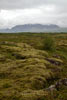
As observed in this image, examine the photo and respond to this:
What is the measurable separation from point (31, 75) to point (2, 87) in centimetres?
676

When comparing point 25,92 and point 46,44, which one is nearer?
point 25,92

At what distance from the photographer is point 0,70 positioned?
29734 mm

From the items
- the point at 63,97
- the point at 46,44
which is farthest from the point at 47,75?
the point at 46,44

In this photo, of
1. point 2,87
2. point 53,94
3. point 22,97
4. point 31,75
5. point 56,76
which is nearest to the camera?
point 22,97

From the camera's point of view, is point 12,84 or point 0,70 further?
point 0,70

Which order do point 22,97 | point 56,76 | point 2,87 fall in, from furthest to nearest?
point 56,76
point 2,87
point 22,97

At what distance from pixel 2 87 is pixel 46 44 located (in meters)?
49.8

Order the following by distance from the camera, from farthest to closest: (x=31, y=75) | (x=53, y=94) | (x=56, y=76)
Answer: (x=56, y=76)
(x=31, y=75)
(x=53, y=94)

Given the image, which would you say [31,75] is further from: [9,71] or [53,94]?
[53,94]

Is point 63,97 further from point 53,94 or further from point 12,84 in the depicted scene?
point 12,84

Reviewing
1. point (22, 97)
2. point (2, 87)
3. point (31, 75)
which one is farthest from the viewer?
point (31, 75)

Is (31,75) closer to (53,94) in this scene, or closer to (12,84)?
(12,84)

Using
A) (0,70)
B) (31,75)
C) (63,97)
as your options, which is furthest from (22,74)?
(63,97)

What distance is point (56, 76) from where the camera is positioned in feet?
94.6
